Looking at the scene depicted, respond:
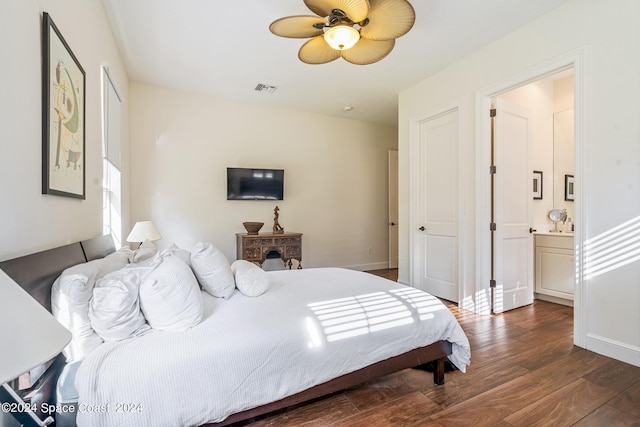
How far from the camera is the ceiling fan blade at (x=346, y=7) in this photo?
1.84m

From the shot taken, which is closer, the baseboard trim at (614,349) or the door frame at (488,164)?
the baseboard trim at (614,349)

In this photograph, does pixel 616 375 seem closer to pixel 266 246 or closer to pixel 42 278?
pixel 42 278

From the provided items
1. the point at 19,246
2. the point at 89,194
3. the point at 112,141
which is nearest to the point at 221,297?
the point at 19,246

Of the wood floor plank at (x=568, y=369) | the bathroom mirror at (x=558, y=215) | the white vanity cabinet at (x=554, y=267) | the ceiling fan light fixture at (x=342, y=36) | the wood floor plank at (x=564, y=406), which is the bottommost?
the wood floor plank at (x=564, y=406)

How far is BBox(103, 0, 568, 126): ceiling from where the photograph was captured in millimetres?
2531

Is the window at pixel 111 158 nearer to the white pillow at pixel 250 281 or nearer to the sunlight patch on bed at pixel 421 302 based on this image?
the white pillow at pixel 250 281

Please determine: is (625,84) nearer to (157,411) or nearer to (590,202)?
(590,202)

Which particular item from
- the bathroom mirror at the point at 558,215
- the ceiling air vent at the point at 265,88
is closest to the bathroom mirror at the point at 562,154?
the bathroom mirror at the point at 558,215

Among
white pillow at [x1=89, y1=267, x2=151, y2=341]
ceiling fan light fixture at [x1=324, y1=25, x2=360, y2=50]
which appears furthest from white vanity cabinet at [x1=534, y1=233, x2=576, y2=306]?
white pillow at [x1=89, y1=267, x2=151, y2=341]

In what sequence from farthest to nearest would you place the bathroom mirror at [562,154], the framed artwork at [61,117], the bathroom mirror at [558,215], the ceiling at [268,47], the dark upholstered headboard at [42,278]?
the bathroom mirror at [562,154]
the bathroom mirror at [558,215]
the ceiling at [268,47]
the framed artwork at [61,117]
the dark upholstered headboard at [42,278]

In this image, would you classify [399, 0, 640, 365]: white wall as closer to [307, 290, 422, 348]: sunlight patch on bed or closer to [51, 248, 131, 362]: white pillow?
[307, 290, 422, 348]: sunlight patch on bed

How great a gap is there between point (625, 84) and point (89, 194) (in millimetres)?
3968

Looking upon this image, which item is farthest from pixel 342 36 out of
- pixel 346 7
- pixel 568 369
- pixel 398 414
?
pixel 568 369

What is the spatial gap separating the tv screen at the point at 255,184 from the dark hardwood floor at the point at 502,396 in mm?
3257
